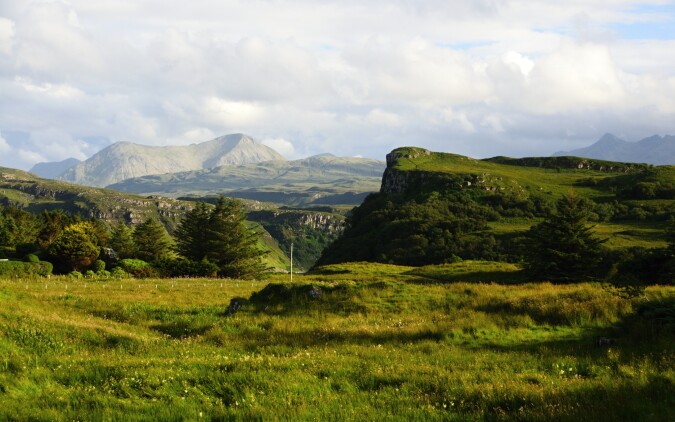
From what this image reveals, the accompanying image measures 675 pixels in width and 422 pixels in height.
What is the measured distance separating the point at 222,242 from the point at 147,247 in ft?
72.8

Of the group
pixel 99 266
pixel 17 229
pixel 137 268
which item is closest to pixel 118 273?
pixel 137 268

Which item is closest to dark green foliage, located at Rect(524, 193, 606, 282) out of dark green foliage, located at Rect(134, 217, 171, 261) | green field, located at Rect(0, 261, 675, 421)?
green field, located at Rect(0, 261, 675, 421)

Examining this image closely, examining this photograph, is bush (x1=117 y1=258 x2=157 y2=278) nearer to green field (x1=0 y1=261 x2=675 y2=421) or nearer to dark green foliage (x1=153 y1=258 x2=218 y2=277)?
dark green foliage (x1=153 y1=258 x2=218 y2=277)

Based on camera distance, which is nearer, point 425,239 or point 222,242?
point 222,242

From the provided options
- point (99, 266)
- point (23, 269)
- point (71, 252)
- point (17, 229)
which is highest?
point (17, 229)

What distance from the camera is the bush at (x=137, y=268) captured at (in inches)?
2564

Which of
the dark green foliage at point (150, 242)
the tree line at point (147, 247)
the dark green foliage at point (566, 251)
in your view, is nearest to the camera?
the dark green foliage at point (566, 251)

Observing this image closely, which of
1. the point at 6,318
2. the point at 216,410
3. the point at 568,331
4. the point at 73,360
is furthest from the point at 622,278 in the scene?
the point at 6,318

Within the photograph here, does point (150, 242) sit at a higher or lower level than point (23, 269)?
higher

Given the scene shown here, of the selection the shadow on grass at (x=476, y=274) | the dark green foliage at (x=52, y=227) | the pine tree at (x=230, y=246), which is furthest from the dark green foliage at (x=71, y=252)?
the shadow on grass at (x=476, y=274)

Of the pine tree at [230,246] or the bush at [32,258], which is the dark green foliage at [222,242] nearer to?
the pine tree at [230,246]

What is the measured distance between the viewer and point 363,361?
40.5 feet

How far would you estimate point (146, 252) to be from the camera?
94.4 metres

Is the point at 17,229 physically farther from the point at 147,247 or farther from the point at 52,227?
the point at 147,247
